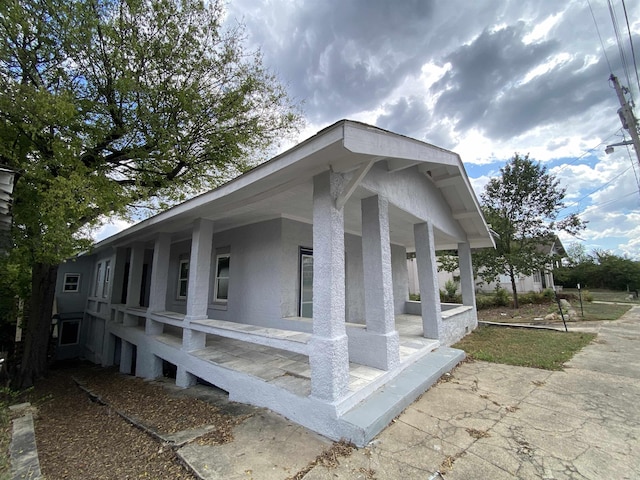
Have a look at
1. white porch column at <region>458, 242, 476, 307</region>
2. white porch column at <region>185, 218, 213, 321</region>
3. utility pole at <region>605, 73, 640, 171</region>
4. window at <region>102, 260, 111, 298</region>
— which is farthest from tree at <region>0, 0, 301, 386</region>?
utility pole at <region>605, 73, 640, 171</region>

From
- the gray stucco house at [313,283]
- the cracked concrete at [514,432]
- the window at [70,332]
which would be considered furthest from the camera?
the window at [70,332]

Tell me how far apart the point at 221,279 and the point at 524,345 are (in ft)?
25.1

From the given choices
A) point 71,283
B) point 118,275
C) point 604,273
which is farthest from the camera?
point 604,273

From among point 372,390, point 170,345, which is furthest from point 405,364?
point 170,345

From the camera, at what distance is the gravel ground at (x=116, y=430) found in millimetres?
2613

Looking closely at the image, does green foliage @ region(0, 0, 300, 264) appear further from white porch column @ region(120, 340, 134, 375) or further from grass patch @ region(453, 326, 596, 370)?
grass patch @ region(453, 326, 596, 370)

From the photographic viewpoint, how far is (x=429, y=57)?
26.7ft

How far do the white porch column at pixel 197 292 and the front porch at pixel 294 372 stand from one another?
0.28 ft

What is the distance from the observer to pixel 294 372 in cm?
383

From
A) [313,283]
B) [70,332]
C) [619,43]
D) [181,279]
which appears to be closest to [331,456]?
[313,283]

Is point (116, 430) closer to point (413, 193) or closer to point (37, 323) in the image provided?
point (37, 323)

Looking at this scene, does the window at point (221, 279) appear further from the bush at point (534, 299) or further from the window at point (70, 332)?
the bush at point (534, 299)

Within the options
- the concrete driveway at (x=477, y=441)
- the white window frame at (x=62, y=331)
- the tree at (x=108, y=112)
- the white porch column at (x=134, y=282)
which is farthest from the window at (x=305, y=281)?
the white window frame at (x=62, y=331)

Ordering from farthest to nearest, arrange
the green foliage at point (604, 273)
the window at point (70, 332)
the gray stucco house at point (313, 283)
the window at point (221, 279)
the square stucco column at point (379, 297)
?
the green foliage at point (604, 273) < the window at point (70, 332) < the window at point (221, 279) < the square stucco column at point (379, 297) < the gray stucco house at point (313, 283)
